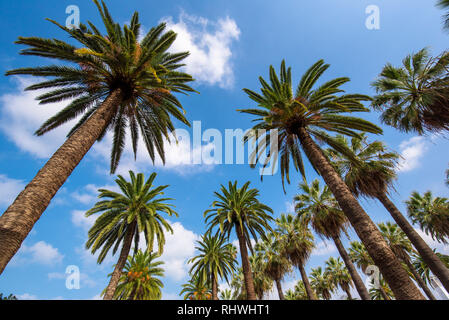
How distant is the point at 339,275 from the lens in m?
36.4

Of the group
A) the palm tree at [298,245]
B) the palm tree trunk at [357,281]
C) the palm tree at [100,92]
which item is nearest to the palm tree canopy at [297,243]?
the palm tree at [298,245]

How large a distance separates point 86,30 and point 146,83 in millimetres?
3737

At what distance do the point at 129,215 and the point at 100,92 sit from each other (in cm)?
1089

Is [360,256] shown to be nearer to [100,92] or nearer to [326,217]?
[326,217]

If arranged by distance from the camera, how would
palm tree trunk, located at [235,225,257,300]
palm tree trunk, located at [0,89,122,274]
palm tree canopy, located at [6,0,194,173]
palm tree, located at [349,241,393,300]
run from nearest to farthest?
palm tree trunk, located at [0,89,122,274] < palm tree canopy, located at [6,0,194,173] < palm tree trunk, located at [235,225,257,300] < palm tree, located at [349,241,393,300]

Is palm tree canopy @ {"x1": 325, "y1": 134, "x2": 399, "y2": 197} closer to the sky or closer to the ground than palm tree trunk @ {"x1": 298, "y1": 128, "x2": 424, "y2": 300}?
closer to the sky

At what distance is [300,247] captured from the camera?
78.6ft

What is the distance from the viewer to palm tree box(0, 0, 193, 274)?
20.1 ft

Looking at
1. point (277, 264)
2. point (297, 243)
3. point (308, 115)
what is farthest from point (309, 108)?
point (277, 264)

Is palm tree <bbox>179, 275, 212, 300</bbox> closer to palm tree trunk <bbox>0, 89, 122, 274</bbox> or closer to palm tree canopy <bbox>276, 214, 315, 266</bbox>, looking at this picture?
palm tree canopy <bbox>276, 214, 315, 266</bbox>

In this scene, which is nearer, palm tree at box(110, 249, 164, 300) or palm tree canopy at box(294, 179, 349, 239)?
palm tree canopy at box(294, 179, 349, 239)

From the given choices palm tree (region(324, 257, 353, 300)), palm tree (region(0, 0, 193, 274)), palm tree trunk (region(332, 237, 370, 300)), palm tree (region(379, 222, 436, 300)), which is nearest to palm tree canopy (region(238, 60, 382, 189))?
palm tree (region(0, 0, 193, 274))
